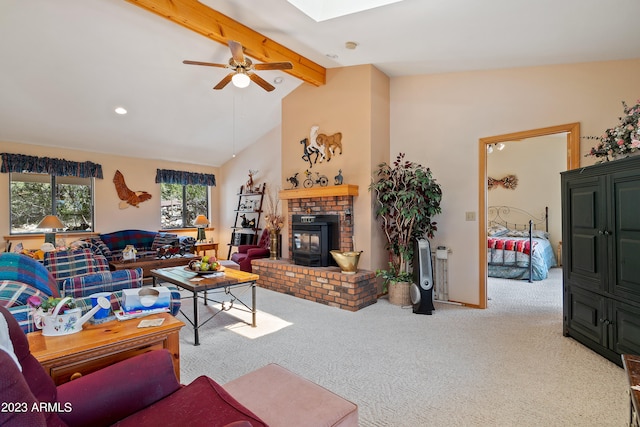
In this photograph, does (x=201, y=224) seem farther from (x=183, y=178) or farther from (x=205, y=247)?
(x=183, y=178)

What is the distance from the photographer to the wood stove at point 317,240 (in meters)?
4.68

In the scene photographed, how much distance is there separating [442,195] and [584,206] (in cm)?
169

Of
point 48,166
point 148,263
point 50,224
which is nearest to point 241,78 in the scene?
point 148,263

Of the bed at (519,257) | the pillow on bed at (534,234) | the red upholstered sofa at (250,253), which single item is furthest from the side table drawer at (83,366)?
the pillow on bed at (534,234)

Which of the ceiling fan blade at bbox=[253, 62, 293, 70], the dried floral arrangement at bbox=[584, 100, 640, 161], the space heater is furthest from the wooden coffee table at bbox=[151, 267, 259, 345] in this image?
the dried floral arrangement at bbox=[584, 100, 640, 161]

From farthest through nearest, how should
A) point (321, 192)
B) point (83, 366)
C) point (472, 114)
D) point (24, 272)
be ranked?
1. point (321, 192)
2. point (472, 114)
3. point (24, 272)
4. point (83, 366)

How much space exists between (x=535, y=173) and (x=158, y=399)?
823cm

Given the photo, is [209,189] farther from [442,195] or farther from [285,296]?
[442,195]

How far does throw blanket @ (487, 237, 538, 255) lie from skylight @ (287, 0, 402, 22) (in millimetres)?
4612

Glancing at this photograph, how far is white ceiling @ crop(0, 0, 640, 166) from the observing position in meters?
2.78

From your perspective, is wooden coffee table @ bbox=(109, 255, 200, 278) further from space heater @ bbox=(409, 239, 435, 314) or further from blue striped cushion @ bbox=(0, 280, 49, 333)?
space heater @ bbox=(409, 239, 435, 314)

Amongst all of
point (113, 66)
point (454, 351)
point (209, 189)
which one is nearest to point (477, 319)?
point (454, 351)

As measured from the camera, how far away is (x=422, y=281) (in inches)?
149

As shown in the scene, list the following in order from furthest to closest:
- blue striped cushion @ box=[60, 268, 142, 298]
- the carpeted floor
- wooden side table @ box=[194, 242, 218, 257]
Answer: wooden side table @ box=[194, 242, 218, 257], blue striped cushion @ box=[60, 268, 142, 298], the carpeted floor
